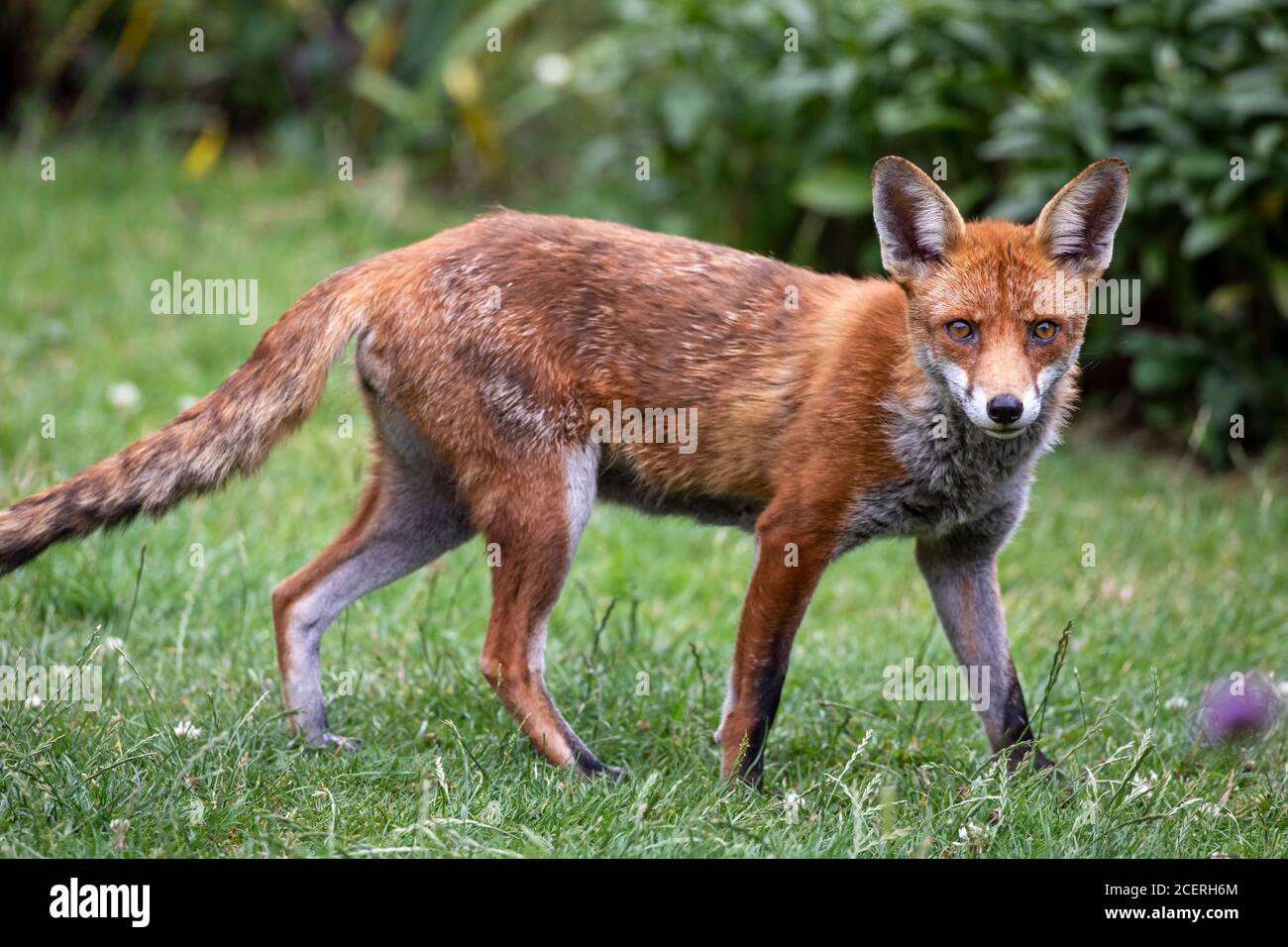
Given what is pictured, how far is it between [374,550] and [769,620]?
150 centimetres

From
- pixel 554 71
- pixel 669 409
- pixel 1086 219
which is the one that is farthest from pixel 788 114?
pixel 1086 219

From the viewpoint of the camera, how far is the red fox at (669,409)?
452 centimetres

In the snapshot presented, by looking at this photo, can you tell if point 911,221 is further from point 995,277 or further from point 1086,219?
point 1086,219

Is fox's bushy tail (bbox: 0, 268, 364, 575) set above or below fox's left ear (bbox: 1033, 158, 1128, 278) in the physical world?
below

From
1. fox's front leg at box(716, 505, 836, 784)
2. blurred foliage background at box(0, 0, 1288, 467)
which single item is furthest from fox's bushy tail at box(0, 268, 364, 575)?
blurred foliage background at box(0, 0, 1288, 467)

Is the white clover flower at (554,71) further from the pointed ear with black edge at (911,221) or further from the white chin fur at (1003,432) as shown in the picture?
the white chin fur at (1003,432)

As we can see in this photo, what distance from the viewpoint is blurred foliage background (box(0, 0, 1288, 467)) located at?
26.1 ft

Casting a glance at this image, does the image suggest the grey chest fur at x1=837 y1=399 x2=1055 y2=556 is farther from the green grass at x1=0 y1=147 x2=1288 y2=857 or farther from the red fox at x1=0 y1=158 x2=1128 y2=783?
the green grass at x1=0 y1=147 x2=1288 y2=857

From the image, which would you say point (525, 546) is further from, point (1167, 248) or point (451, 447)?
point (1167, 248)

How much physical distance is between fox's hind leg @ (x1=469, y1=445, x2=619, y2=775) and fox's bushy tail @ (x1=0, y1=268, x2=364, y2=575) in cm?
73

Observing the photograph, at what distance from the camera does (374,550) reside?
5.18m

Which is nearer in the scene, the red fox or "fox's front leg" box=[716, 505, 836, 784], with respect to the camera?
the red fox
